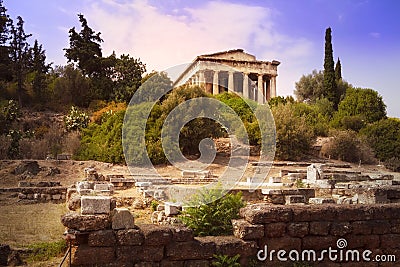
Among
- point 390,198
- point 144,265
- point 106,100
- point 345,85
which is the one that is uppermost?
point 345,85

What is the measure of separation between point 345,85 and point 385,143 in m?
18.2

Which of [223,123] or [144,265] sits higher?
[223,123]

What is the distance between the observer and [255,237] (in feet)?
21.4

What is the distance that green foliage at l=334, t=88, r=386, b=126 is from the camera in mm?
41706

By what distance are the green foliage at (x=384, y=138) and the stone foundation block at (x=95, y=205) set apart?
2925 cm

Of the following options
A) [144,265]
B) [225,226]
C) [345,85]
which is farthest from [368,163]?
[144,265]

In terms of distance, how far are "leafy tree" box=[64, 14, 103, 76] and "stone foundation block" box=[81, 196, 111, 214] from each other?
1518 inches

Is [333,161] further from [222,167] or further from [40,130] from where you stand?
[40,130]

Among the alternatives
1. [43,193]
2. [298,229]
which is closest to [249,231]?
[298,229]

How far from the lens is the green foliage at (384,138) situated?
32.0m

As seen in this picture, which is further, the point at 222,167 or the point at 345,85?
the point at 345,85

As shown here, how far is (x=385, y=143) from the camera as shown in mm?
32875

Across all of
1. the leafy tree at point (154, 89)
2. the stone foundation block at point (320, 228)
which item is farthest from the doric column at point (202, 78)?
the stone foundation block at point (320, 228)

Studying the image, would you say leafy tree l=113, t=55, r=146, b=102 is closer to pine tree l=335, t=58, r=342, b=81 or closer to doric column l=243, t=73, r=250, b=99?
doric column l=243, t=73, r=250, b=99
